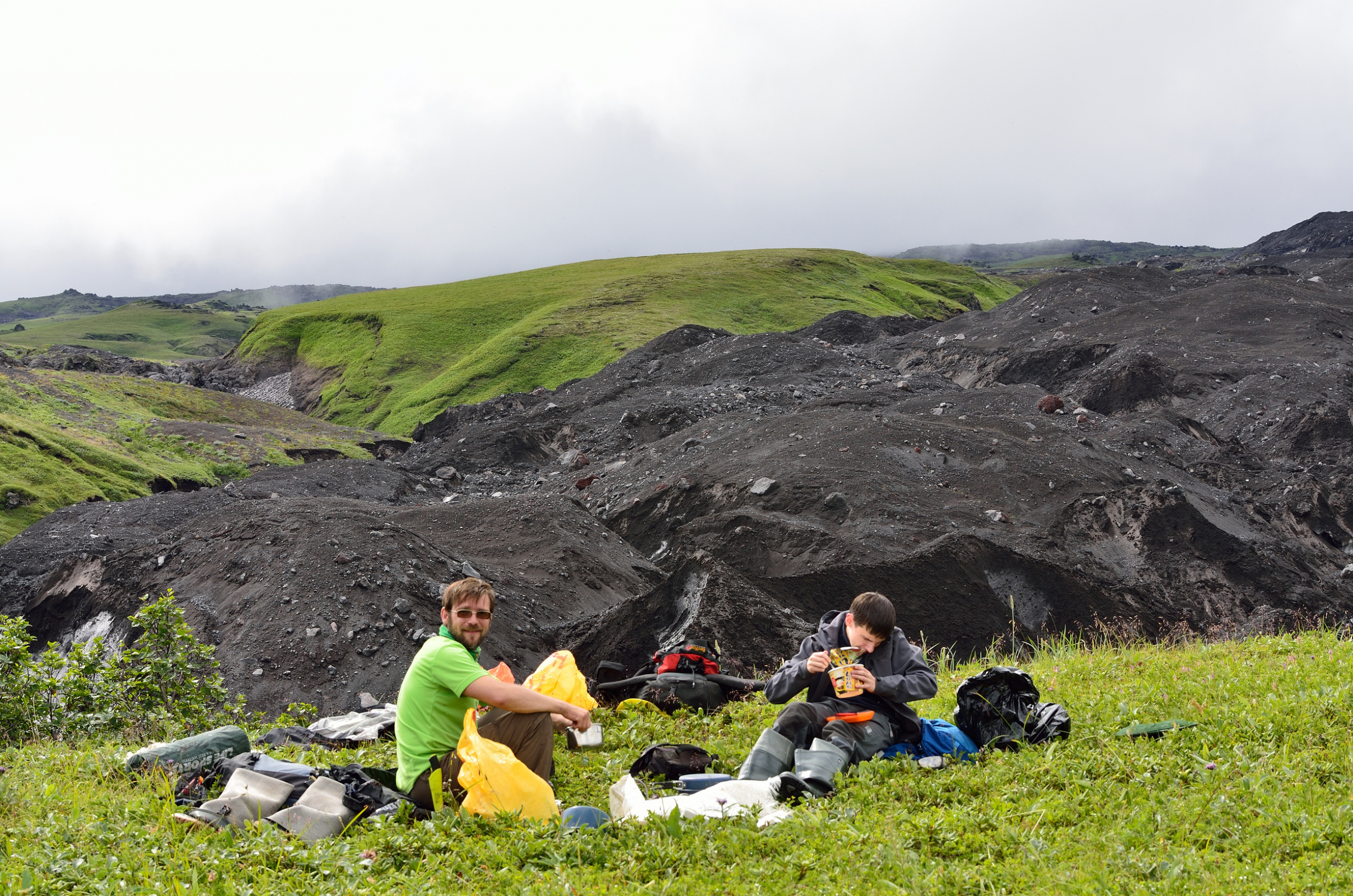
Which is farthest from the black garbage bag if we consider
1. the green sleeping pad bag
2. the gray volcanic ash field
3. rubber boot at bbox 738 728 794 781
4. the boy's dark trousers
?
the green sleeping pad bag

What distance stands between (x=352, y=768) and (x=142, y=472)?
80.4 ft

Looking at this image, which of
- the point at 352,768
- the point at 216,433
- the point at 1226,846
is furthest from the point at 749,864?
the point at 216,433

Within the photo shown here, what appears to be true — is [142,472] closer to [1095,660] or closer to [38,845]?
[38,845]

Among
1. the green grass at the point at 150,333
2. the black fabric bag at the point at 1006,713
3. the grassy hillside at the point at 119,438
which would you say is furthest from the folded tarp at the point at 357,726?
the green grass at the point at 150,333

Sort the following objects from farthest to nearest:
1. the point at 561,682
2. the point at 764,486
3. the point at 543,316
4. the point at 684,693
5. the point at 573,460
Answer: the point at 543,316, the point at 573,460, the point at 764,486, the point at 684,693, the point at 561,682

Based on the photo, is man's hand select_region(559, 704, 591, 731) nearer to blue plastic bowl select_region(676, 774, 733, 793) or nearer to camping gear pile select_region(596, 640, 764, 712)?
blue plastic bowl select_region(676, 774, 733, 793)

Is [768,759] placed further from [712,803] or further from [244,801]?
[244,801]

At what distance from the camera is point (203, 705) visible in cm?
868

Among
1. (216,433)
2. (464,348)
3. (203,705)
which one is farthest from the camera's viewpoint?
(464,348)

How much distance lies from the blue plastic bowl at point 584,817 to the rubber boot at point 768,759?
91 centimetres

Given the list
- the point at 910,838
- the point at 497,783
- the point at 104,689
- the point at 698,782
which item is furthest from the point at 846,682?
the point at 104,689

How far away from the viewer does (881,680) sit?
18.3 ft

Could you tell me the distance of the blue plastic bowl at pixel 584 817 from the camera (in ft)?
15.4

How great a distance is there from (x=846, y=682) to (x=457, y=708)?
2386mm
